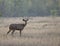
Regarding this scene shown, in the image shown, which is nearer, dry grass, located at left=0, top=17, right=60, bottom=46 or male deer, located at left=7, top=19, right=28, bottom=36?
dry grass, located at left=0, top=17, right=60, bottom=46

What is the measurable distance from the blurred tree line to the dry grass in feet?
0.28

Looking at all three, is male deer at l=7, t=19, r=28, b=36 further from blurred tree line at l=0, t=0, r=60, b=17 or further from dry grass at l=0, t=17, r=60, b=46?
blurred tree line at l=0, t=0, r=60, b=17

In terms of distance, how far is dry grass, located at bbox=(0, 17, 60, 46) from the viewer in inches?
143

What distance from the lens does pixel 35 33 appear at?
12.5ft

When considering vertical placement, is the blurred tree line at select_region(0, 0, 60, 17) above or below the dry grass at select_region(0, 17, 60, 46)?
above

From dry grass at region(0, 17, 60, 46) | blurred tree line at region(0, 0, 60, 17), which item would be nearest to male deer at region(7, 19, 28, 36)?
dry grass at region(0, 17, 60, 46)

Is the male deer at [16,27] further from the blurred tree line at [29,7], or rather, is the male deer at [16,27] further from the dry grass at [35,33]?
the blurred tree line at [29,7]

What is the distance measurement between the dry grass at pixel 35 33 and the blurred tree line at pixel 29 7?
9 centimetres

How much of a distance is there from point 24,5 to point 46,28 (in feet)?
1.58

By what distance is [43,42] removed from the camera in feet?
12.0

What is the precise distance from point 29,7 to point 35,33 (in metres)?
0.41

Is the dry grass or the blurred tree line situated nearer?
the dry grass

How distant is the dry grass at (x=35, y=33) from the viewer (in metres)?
3.63

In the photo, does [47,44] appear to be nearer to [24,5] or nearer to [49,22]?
[49,22]
